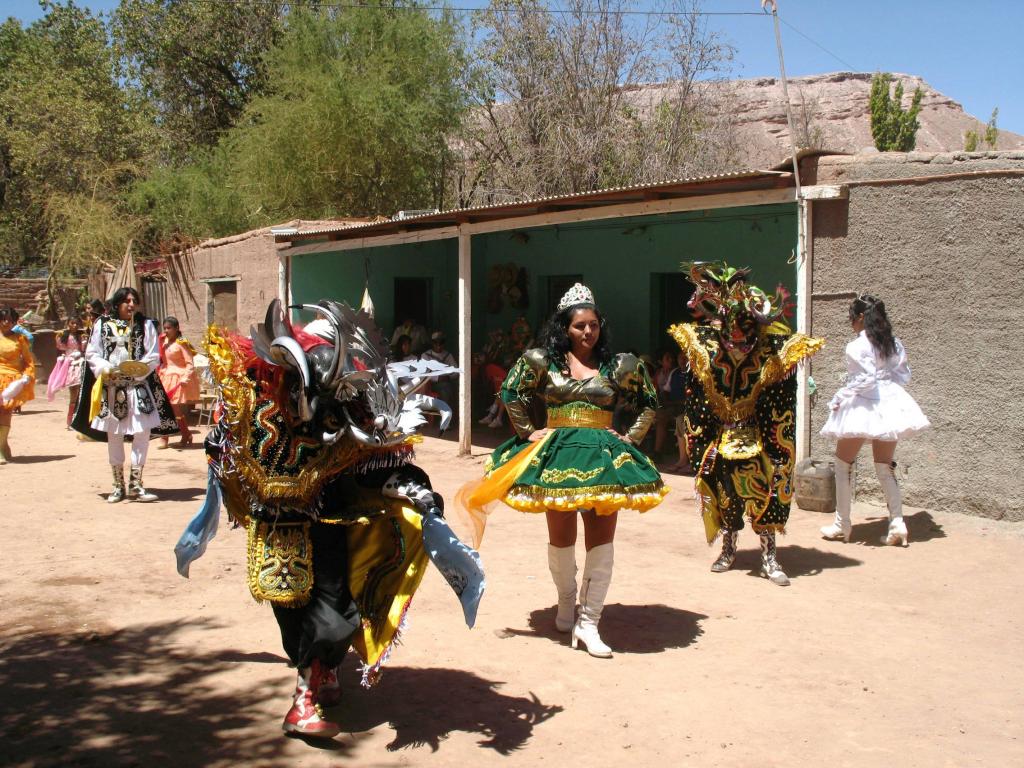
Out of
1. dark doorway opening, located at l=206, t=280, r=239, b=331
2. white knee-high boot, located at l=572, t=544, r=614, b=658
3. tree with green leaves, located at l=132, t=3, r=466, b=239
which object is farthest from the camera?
tree with green leaves, located at l=132, t=3, r=466, b=239

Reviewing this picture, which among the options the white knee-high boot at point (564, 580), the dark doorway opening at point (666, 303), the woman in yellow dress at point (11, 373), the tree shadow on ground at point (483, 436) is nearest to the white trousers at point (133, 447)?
the woman in yellow dress at point (11, 373)

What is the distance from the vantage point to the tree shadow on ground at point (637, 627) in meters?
5.36

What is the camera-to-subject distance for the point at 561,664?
5.01 metres

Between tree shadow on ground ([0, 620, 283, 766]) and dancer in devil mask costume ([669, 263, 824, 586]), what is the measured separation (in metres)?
3.29

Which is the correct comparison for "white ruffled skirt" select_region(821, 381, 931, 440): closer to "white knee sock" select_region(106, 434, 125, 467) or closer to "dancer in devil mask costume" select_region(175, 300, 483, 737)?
"dancer in devil mask costume" select_region(175, 300, 483, 737)

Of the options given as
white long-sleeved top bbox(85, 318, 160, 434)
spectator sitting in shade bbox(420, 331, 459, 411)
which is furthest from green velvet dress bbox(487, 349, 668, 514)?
spectator sitting in shade bbox(420, 331, 459, 411)

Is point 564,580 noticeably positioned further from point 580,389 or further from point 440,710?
point 440,710

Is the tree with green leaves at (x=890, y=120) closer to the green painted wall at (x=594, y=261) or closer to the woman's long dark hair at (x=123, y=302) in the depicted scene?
the green painted wall at (x=594, y=261)

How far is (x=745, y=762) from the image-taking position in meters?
3.90

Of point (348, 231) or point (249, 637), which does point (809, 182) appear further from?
point (348, 231)

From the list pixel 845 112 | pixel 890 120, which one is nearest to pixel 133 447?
pixel 890 120

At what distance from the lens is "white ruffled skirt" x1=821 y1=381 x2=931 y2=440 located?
7.30m

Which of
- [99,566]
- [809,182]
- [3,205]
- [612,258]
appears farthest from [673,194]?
[3,205]

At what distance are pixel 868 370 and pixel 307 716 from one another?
5144 millimetres
